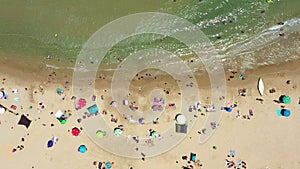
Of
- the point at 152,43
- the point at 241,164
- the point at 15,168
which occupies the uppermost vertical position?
the point at 152,43

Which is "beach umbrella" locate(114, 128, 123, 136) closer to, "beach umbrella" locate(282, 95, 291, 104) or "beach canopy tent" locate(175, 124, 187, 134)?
"beach canopy tent" locate(175, 124, 187, 134)

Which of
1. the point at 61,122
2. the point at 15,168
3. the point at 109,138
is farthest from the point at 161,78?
the point at 15,168

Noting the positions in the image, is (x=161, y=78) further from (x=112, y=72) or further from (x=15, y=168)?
(x=15, y=168)

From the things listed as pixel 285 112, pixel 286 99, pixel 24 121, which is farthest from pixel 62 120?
pixel 286 99

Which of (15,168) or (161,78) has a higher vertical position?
(161,78)

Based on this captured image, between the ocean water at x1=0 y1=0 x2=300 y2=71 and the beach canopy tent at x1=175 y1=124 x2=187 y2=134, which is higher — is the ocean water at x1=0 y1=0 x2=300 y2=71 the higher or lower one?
the higher one

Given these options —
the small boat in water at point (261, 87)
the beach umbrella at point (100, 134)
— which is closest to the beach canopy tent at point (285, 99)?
Answer: the small boat in water at point (261, 87)

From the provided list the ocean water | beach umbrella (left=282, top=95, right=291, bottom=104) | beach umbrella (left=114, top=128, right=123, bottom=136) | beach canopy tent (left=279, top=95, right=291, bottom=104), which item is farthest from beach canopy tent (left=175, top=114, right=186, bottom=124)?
beach umbrella (left=282, top=95, right=291, bottom=104)

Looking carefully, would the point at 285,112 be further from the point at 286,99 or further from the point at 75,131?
the point at 75,131
